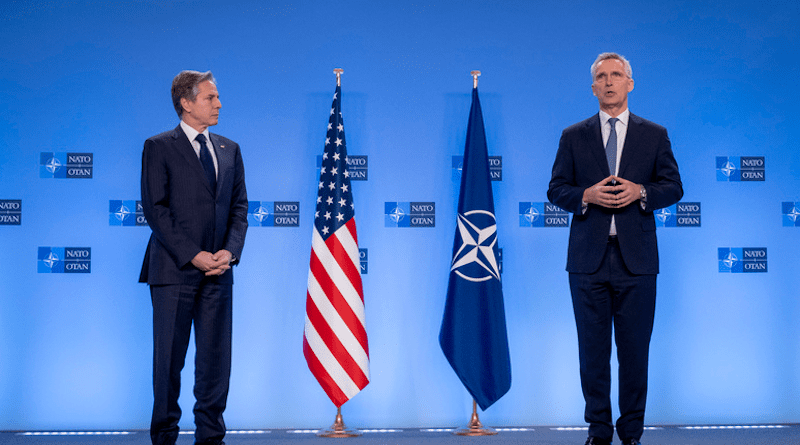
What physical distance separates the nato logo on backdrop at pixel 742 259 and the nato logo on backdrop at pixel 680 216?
0.26 m

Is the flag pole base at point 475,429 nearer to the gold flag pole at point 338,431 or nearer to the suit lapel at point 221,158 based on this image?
the gold flag pole at point 338,431

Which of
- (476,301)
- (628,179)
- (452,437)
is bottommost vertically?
(452,437)

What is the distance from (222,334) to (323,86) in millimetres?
1940

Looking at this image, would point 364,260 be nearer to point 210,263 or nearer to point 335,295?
point 335,295

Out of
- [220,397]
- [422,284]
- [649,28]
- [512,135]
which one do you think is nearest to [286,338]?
[422,284]

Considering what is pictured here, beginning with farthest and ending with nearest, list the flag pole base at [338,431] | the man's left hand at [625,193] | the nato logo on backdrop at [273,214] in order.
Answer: the nato logo on backdrop at [273,214] < the flag pole base at [338,431] < the man's left hand at [625,193]

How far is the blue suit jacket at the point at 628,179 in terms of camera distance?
2.87 meters

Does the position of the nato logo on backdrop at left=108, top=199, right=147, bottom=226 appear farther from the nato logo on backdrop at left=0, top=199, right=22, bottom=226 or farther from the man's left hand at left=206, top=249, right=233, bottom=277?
the man's left hand at left=206, top=249, right=233, bottom=277

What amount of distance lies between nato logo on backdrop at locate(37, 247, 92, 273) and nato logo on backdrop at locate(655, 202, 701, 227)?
3710mm

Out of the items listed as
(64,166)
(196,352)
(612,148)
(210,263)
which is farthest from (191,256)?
(612,148)

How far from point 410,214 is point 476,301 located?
2.42ft

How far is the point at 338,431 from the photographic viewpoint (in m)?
3.79

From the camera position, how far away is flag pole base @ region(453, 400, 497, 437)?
3791 millimetres

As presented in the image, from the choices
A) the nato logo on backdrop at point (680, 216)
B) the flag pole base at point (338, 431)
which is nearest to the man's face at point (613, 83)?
the nato logo on backdrop at point (680, 216)
